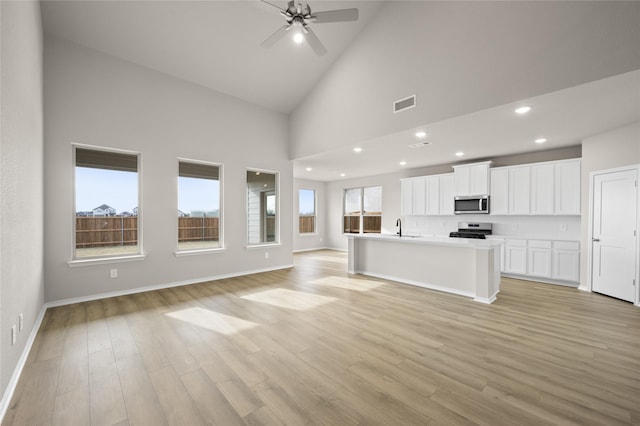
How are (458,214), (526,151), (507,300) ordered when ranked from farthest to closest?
(458,214)
(526,151)
(507,300)

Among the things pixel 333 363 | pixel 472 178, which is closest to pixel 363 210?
pixel 472 178

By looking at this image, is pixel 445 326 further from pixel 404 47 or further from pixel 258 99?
pixel 258 99

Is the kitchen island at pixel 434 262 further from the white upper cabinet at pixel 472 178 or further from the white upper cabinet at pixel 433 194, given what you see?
the white upper cabinet at pixel 433 194

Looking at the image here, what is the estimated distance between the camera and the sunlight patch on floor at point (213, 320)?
305cm

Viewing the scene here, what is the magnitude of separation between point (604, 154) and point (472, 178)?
85.1 inches

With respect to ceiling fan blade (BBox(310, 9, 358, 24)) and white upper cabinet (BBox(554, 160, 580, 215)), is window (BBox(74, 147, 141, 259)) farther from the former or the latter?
white upper cabinet (BBox(554, 160, 580, 215))

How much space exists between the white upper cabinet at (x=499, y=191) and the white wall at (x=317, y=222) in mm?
5812

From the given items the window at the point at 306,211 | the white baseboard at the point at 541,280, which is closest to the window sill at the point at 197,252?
the window at the point at 306,211

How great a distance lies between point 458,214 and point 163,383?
6607mm

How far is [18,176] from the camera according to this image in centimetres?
227

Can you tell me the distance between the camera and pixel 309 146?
6027 millimetres

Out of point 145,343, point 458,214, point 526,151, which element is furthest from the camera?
point 458,214

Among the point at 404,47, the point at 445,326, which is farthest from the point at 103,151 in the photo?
the point at 445,326

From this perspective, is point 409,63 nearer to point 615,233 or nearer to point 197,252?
point 615,233
